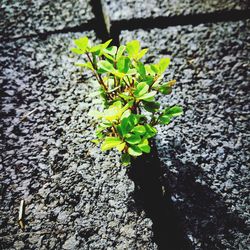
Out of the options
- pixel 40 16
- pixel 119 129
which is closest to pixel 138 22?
pixel 40 16

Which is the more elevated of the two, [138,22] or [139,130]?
[138,22]

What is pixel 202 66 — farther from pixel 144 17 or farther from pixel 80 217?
pixel 80 217

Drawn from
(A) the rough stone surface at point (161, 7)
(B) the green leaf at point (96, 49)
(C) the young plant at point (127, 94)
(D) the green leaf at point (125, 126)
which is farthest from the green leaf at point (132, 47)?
(A) the rough stone surface at point (161, 7)

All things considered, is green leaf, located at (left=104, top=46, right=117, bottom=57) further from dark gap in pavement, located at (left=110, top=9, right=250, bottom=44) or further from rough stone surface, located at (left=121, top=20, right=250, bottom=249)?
dark gap in pavement, located at (left=110, top=9, right=250, bottom=44)

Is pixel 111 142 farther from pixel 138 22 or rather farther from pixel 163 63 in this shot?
pixel 138 22

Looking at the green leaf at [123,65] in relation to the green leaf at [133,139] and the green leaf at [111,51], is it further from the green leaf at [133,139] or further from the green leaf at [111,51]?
the green leaf at [133,139]

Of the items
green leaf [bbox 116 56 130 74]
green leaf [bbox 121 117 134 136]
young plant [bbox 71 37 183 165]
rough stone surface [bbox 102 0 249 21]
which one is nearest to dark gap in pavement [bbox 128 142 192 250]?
young plant [bbox 71 37 183 165]

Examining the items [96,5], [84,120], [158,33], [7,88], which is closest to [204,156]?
[84,120]

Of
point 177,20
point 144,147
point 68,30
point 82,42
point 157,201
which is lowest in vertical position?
point 157,201
